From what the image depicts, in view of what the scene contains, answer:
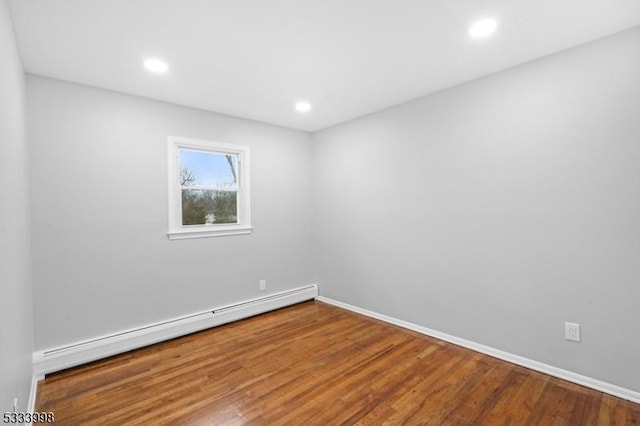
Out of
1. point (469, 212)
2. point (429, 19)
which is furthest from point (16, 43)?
point (469, 212)

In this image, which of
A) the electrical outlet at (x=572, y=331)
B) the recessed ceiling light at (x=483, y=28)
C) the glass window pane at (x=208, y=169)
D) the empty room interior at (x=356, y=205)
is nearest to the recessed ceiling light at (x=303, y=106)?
the empty room interior at (x=356, y=205)

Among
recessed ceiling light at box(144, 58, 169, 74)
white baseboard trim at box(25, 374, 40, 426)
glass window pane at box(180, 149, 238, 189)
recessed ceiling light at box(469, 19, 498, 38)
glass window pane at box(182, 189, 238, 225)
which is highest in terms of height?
recessed ceiling light at box(469, 19, 498, 38)

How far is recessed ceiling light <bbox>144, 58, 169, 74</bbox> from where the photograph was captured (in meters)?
2.29

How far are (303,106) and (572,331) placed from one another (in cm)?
318

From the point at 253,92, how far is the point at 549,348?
3.42m

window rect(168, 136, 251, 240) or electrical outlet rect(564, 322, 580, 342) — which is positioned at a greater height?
window rect(168, 136, 251, 240)

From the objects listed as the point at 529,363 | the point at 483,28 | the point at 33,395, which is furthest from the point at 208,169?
the point at 529,363

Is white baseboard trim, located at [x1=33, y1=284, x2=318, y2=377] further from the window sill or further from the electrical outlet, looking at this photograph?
the electrical outlet

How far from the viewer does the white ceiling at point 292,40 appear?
1740 mm

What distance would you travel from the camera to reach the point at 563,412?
6.13ft

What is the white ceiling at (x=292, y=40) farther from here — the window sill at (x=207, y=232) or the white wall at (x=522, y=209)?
the window sill at (x=207, y=232)

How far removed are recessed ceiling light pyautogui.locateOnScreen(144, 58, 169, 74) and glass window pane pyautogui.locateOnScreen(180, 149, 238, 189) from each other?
98 centimetres

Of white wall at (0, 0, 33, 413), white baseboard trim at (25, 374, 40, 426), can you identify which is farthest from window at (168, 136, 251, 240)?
white baseboard trim at (25, 374, 40, 426)

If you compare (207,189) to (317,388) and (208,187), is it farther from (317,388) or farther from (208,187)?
(317,388)
